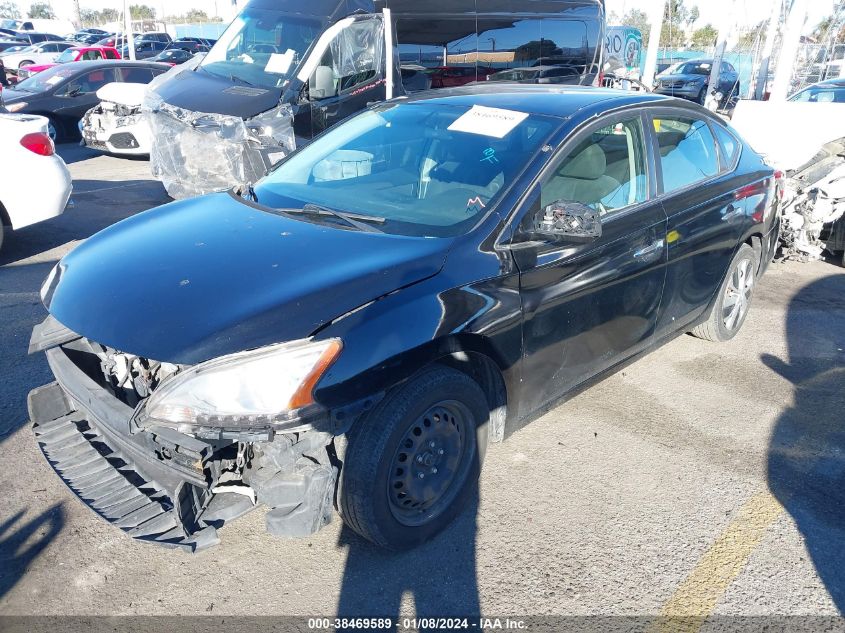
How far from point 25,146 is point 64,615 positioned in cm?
504

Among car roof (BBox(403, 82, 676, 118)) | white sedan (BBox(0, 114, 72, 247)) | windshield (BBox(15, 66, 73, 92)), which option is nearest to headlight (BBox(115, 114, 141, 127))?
windshield (BBox(15, 66, 73, 92))

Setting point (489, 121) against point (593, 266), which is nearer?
point (593, 266)

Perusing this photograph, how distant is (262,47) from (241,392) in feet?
24.5

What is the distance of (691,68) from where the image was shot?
898 inches

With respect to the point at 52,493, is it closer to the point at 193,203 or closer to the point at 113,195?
the point at 193,203

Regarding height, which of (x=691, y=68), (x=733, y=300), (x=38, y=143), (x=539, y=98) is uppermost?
(x=539, y=98)

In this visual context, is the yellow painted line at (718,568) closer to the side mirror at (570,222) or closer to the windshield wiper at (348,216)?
the side mirror at (570,222)

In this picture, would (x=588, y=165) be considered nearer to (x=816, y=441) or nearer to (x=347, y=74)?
(x=816, y=441)

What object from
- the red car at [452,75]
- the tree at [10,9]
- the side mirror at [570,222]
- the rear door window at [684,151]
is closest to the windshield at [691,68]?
the red car at [452,75]

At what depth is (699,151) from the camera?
4.33 m

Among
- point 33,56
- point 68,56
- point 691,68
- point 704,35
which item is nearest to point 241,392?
point 68,56

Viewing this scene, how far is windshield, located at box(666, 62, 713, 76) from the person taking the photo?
2244cm

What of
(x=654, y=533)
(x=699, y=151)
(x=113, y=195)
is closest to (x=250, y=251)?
(x=654, y=533)

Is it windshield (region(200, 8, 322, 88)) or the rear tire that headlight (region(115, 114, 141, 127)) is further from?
the rear tire
